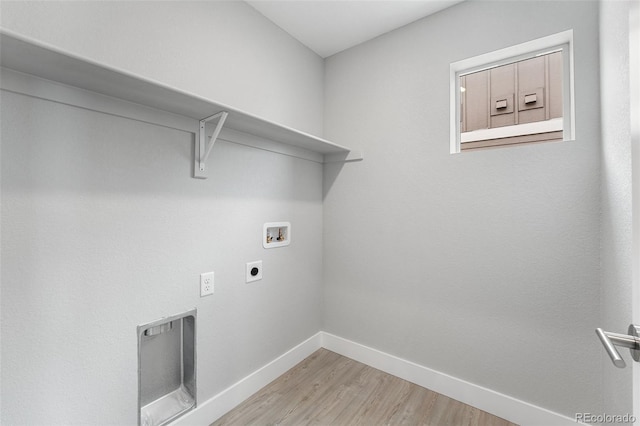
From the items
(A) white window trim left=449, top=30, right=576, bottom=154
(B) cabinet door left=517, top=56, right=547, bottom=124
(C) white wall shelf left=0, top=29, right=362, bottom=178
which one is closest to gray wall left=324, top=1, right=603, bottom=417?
(A) white window trim left=449, top=30, right=576, bottom=154

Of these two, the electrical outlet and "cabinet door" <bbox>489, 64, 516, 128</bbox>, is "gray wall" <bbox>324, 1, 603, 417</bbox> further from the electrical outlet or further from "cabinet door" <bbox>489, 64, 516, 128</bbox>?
the electrical outlet

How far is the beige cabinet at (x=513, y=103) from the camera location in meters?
1.56

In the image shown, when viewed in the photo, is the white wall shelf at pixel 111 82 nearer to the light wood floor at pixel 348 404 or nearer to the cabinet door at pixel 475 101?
the cabinet door at pixel 475 101

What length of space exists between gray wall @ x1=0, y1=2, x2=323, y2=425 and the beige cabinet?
139 centimetres

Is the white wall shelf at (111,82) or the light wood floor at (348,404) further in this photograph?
the light wood floor at (348,404)

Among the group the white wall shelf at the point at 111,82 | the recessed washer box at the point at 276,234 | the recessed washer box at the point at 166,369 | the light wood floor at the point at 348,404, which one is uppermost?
the white wall shelf at the point at 111,82

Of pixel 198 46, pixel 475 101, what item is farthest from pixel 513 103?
pixel 198 46

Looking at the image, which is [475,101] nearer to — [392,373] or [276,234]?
[276,234]

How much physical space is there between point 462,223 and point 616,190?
0.73 meters

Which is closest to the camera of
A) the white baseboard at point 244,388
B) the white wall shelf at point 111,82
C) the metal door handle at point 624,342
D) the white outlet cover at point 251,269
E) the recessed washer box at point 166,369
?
the metal door handle at point 624,342

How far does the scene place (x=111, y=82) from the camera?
1.00 meters

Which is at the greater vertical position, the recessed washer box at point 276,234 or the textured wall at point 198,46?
the textured wall at point 198,46

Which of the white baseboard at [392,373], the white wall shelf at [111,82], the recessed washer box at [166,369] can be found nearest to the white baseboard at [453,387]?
the white baseboard at [392,373]

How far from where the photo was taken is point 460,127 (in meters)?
1.84
